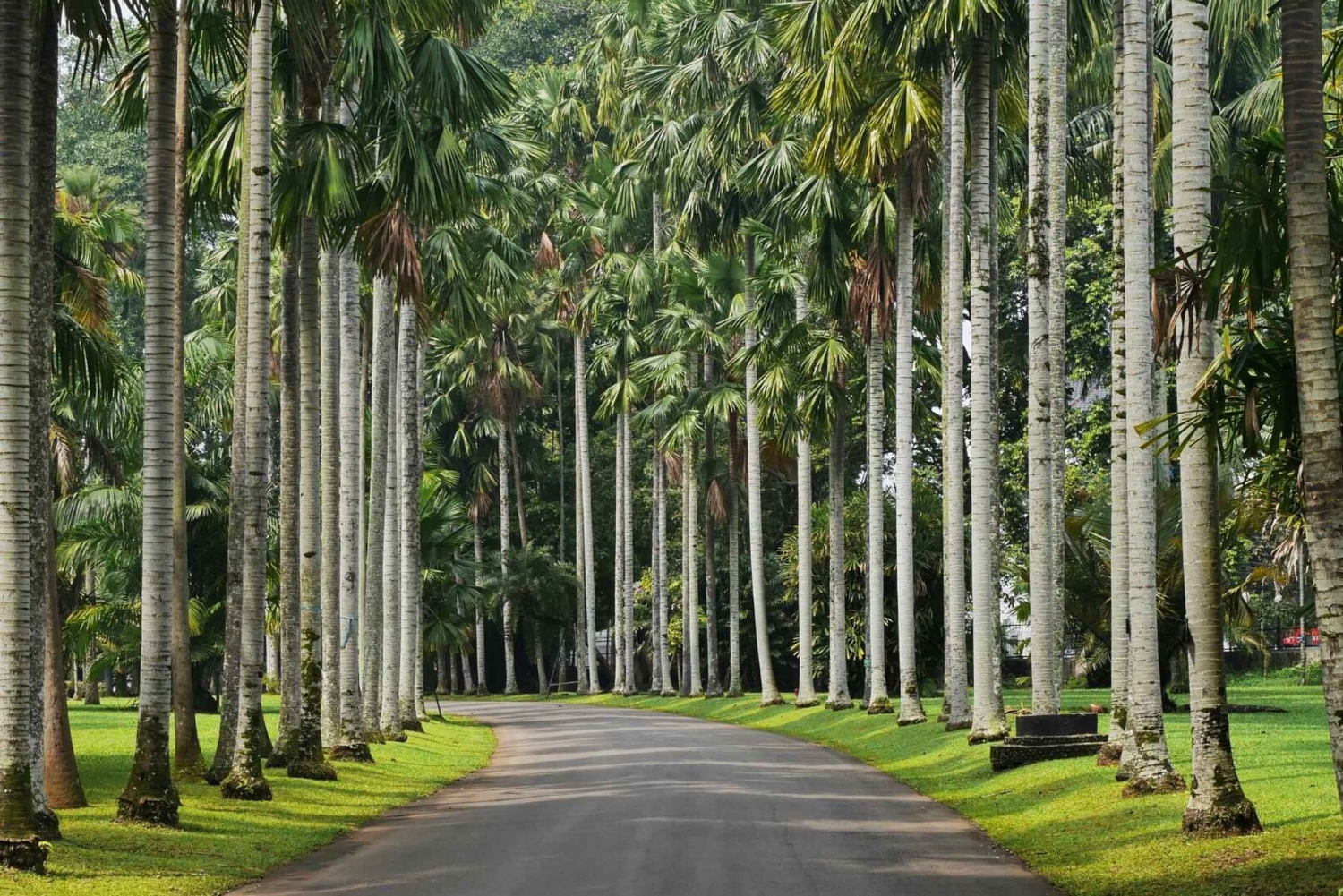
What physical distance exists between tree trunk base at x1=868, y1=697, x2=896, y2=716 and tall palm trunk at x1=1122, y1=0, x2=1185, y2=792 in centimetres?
1636

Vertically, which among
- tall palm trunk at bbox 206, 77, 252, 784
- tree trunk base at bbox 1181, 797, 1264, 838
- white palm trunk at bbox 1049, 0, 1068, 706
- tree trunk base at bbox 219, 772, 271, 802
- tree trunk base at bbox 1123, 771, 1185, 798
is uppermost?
white palm trunk at bbox 1049, 0, 1068, 706

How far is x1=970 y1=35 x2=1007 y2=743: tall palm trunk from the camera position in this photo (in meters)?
23.5

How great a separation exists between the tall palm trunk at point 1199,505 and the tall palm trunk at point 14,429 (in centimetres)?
951

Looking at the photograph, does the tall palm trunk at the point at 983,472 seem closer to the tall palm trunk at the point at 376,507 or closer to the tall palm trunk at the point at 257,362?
the tall palm trunk at the point at 376,507

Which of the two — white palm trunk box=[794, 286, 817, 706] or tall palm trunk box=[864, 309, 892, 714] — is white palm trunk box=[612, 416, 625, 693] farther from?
tall palm trunk box=[864, 309, 892, 714]

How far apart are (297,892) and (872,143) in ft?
60.1

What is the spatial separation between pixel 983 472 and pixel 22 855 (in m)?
15.6

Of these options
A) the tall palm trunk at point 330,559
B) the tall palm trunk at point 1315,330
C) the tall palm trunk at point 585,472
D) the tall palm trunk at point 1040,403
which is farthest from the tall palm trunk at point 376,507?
the tall palm trunk at point 585,472

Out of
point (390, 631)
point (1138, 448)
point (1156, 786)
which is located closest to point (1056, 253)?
point (1138, 448)

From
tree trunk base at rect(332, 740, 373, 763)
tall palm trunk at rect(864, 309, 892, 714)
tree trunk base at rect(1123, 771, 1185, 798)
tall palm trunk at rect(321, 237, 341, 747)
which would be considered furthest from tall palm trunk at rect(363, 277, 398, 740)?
tree trunk base at rect(1123, 771, 1185, 798)

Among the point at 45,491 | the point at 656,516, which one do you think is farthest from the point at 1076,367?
the point at 45,491

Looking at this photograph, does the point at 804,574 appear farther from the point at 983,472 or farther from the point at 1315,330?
the point at 1315,330

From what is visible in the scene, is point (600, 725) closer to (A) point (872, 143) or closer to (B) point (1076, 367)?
(A) point (872, 143)

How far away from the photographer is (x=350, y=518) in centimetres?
2425
